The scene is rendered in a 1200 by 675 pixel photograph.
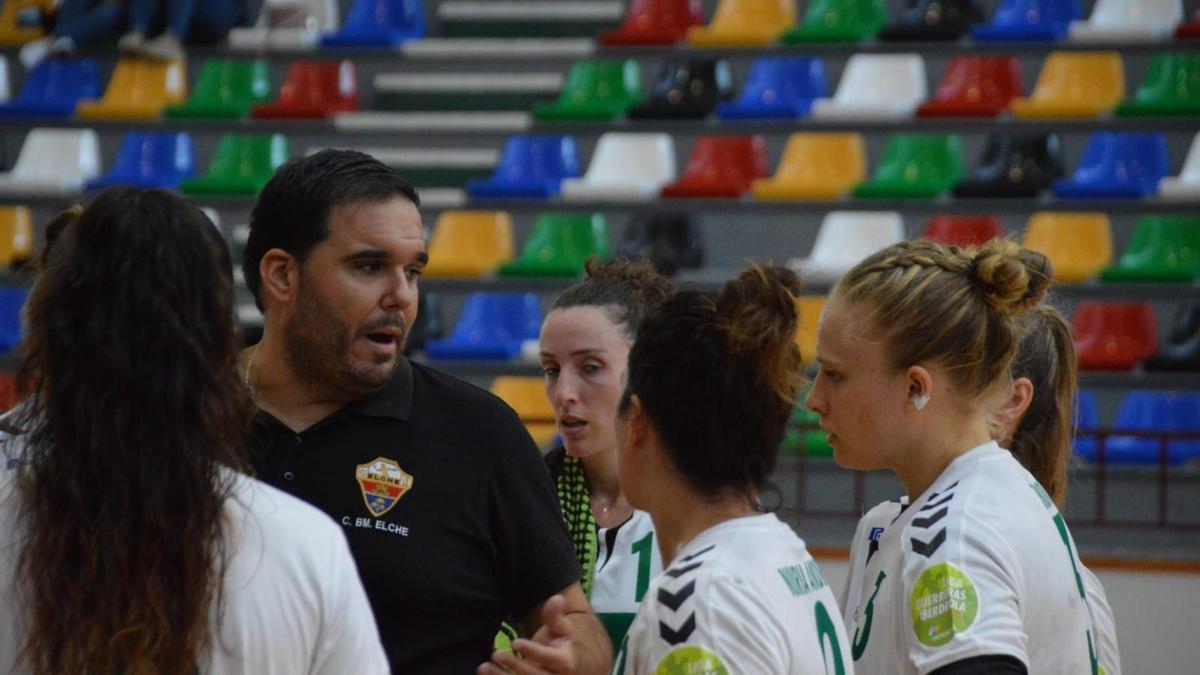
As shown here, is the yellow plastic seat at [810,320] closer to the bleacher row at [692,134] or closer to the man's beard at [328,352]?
the bleacher row at [692,134]

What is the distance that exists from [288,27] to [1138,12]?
510cm

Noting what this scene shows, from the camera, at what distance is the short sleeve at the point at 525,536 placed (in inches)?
93.0

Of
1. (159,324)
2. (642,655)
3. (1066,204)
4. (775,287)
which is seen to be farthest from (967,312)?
(1066,204)

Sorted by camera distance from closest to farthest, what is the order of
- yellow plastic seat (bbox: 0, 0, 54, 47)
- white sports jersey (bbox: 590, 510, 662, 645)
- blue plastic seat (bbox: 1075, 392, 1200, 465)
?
white sports jersey (bbox: 590, 510, 662, 645)
blue plastic seat (bbox: 1075, 392, 1200, 465)
yellow plastic seat (bbox: 0, 0, 54, 47)

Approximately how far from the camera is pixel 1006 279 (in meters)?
2.30

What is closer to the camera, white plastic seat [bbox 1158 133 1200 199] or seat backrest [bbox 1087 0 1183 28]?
white plastic seat [bbox 1158 133 1200 199]

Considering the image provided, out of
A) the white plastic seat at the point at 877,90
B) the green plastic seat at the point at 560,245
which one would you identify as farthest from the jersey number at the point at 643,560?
the white plastic seat at the point at 877,90

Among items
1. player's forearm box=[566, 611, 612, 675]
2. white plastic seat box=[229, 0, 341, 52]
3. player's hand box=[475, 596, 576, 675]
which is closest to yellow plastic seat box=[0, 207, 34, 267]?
white plastic seat box=[229, 0, 341, 52]

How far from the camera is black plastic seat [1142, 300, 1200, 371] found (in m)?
7.09

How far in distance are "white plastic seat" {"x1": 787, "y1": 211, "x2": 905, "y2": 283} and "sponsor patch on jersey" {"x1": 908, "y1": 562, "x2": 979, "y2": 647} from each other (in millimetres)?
5525

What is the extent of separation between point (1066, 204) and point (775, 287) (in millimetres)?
6262

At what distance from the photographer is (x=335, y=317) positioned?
2.42 m

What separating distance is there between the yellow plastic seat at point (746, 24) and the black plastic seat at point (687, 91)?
0.19 meters

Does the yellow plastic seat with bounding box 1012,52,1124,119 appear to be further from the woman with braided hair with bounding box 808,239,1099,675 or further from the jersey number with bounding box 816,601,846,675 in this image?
the jersey number with bounding box 816,601,846,675
